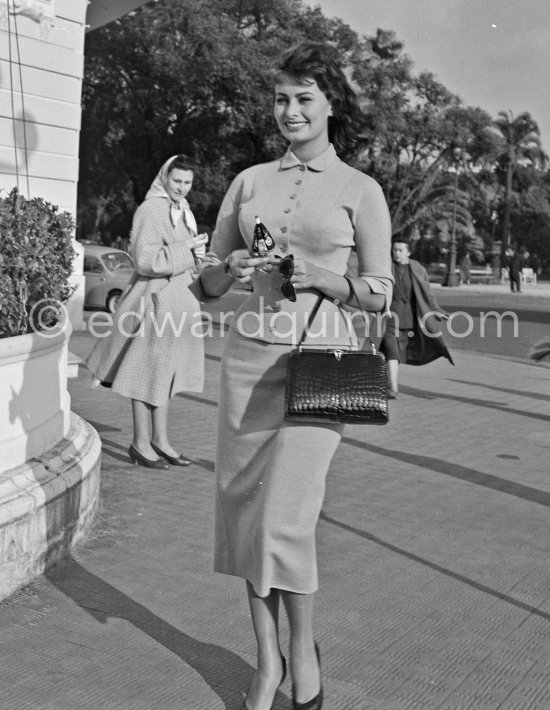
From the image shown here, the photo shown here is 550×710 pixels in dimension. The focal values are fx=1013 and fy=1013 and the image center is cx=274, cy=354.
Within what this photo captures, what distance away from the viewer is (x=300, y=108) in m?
3.30

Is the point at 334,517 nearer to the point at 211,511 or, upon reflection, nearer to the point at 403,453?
the point at 211,511

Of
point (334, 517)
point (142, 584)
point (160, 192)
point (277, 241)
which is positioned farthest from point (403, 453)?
point (277, 241)

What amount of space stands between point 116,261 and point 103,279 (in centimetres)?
73

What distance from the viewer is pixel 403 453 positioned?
7789 mm

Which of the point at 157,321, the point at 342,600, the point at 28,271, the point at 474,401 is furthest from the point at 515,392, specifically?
the point at 28,271

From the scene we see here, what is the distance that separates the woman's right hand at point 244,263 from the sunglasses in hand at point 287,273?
5 centimetres

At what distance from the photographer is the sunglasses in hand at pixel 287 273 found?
3055 mm

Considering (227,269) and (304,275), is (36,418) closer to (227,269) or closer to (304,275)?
(227,269)

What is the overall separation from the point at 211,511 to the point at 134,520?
490 millimetres

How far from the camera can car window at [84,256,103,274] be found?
21797 mm

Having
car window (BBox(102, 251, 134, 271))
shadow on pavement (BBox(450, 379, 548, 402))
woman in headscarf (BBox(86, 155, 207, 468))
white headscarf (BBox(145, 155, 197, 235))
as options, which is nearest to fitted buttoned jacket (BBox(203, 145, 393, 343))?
woman in headscarf (BBox(86, 155, 207, 468))

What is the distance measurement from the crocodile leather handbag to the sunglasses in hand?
0.18 m

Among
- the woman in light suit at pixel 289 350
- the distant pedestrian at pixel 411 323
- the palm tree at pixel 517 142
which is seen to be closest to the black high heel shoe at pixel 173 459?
the woman in light suit at pixel 289 350

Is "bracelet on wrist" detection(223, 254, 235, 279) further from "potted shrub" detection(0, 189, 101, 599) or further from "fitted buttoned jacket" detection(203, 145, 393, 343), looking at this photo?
"potted shrub" detection(0, 189, 101, 599)
